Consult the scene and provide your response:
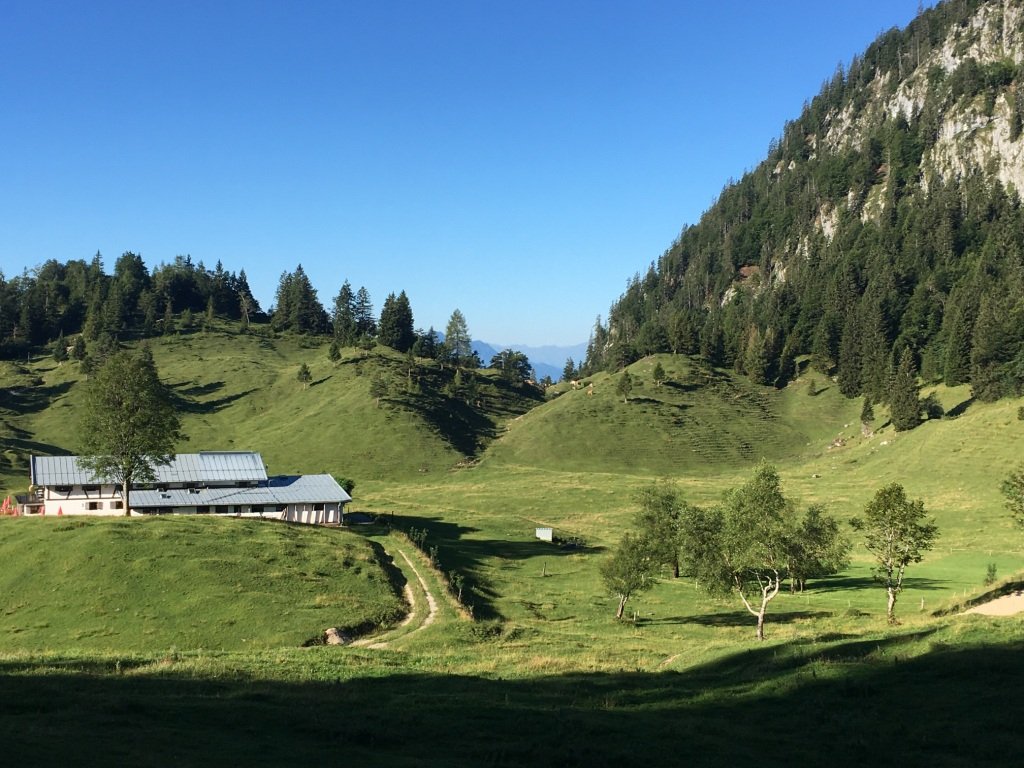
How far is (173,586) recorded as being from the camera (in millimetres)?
50250

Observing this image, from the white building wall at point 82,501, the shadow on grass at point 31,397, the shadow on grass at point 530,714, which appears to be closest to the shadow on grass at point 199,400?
the shadow on grass at point 31,397

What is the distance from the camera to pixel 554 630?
50.3m

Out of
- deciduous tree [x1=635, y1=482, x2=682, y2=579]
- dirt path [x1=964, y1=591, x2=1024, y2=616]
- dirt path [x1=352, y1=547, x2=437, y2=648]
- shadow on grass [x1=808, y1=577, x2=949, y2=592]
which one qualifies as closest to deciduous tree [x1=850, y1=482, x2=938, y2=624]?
dirt path [x1=964, y1=591, x2=1024, y2=616]

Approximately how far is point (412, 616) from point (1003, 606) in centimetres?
3609

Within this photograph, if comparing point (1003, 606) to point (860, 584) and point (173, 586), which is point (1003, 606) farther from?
point (173, 586)

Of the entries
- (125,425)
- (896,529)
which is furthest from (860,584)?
(125,425)

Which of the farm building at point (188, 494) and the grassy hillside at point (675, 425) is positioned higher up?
the grassy hillside at point (675, 425)

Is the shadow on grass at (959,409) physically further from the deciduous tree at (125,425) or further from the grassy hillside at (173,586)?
the deciduous tree at (125,425)

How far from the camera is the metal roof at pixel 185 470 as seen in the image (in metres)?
84.1

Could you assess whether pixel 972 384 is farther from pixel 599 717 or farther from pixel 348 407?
pixel 599 717

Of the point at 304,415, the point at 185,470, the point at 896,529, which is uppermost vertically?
the point at 304,415

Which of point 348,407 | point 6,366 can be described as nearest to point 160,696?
point 348,407

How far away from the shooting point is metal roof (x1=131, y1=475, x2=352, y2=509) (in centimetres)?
8456

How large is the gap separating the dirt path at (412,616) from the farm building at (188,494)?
2573cm
